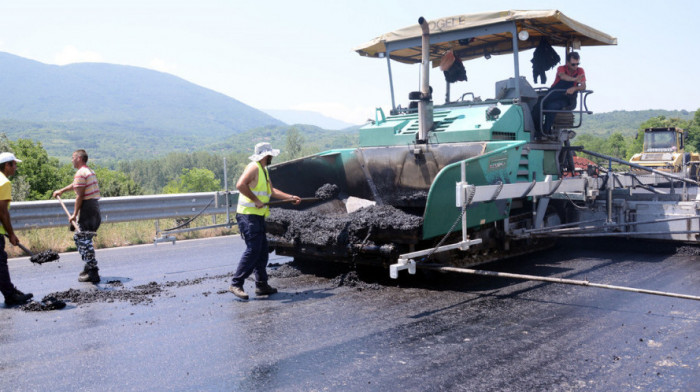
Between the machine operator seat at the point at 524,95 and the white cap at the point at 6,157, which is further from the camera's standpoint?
the machine operator seat at the point at 524,95

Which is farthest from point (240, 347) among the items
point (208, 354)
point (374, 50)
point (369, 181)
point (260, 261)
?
point (374, 50)

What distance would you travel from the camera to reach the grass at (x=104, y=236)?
8.62m

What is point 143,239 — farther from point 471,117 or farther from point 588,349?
point 588,349

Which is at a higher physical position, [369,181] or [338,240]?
[369,181]

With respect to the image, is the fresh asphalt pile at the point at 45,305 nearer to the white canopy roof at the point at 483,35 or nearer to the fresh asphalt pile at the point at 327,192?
the fresh asphalt pile at the point at 327,192

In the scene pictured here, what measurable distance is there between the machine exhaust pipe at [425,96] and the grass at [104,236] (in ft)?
→ 16.6

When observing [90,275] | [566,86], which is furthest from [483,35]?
[90,275]

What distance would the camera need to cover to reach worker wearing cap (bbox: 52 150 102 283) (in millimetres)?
6574

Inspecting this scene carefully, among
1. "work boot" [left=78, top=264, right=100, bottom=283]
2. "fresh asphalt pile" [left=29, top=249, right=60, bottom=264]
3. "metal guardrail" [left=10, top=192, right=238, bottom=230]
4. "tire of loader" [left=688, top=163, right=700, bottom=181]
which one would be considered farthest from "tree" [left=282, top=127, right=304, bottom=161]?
"fresh asphalt pile" [left=29, top=249, right=60, bottom=264]

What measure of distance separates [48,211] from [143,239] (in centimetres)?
147

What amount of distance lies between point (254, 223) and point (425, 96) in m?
2.30

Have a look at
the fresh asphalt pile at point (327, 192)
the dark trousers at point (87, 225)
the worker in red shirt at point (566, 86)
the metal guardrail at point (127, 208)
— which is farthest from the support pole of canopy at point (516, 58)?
the dark trousers at point (87, 225)

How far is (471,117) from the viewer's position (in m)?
6.80

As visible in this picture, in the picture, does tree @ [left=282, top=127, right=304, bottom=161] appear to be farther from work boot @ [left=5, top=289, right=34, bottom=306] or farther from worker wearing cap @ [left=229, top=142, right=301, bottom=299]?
work boot @ [left=5, top=289, right=34, bottom=306]
